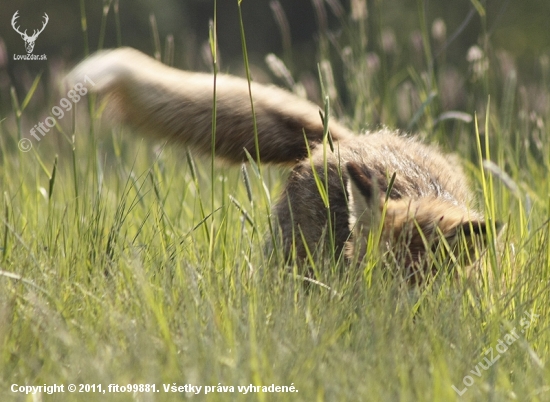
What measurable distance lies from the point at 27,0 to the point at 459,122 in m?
14.9

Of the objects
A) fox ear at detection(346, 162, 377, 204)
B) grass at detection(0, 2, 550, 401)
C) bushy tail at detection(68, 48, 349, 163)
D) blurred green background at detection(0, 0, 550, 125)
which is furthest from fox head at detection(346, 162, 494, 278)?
blurred green background at detection(0, 0, 550, 125)

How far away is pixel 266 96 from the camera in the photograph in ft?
13.6

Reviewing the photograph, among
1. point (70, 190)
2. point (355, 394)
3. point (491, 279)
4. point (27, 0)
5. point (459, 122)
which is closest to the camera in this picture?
point (355, 394)

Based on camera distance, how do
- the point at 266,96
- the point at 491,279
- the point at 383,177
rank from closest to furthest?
the point at 491,279 → the point at 383,177 → the point at 266,96

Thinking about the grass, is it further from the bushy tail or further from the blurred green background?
the blurred green background

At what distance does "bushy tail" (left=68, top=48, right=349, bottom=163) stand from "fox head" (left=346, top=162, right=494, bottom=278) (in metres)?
0.57

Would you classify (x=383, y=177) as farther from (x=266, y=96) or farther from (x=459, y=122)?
(x=459, y=122)

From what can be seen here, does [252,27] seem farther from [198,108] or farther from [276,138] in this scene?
[198,108]

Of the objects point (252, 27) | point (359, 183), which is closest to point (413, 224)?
point (359, 183)

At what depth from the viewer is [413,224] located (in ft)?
11.4

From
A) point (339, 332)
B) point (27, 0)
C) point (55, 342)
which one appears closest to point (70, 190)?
point (55, 342)

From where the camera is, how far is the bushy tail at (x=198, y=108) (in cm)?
389

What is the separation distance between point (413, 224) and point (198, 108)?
128cm

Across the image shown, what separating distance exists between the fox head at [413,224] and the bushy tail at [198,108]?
57 cm
